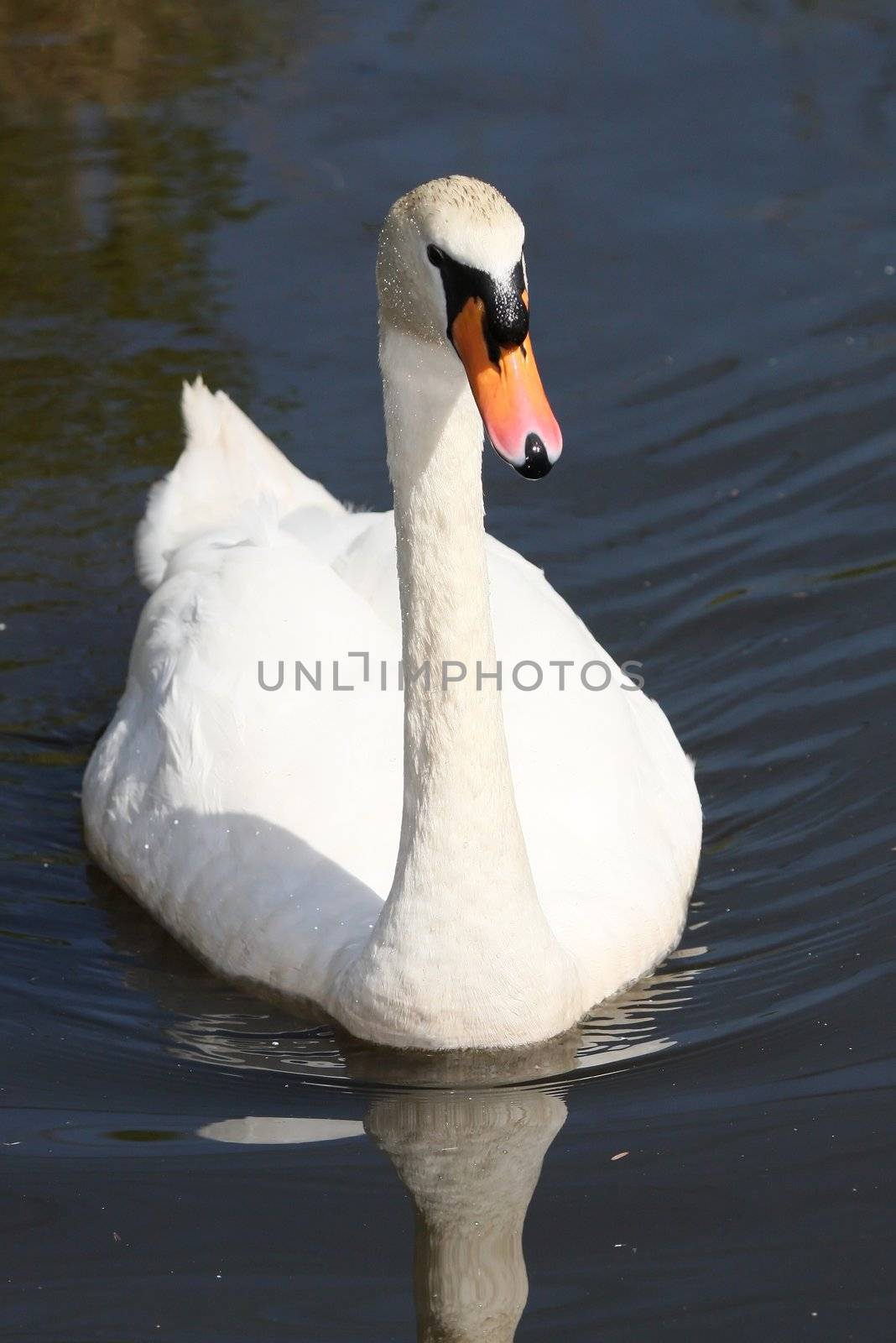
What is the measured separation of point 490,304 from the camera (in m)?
4.48

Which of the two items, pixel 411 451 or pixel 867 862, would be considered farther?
pixel 867 862

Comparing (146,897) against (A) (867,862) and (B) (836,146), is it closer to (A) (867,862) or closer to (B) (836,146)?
(A) (867,862)

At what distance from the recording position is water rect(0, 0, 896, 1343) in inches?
198

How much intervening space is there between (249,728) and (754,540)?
330 cm

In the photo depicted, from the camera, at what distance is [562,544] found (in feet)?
30.5

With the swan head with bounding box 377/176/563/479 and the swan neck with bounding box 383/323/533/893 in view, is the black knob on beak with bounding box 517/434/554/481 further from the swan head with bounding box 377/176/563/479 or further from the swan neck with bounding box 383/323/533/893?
the swan neck with bounding box 383/323/533/893

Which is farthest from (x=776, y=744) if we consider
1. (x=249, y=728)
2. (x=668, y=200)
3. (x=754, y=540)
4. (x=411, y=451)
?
(x=668, y=200)

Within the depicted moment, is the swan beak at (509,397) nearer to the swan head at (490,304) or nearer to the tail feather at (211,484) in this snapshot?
the swan head at (490,304)

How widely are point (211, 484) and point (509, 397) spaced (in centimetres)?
380

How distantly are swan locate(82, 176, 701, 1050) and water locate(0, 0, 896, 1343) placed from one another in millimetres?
236

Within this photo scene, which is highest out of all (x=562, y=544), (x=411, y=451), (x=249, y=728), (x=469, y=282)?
(x=469, y=282)

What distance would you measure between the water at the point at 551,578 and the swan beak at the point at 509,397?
1.94 m

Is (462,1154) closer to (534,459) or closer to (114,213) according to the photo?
(534,459)

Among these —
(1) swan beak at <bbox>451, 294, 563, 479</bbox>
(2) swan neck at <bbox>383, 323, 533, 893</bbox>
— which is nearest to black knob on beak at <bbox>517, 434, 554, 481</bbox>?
(1) swan beak at <bbox>451, 294, 563, 479</bbox>
